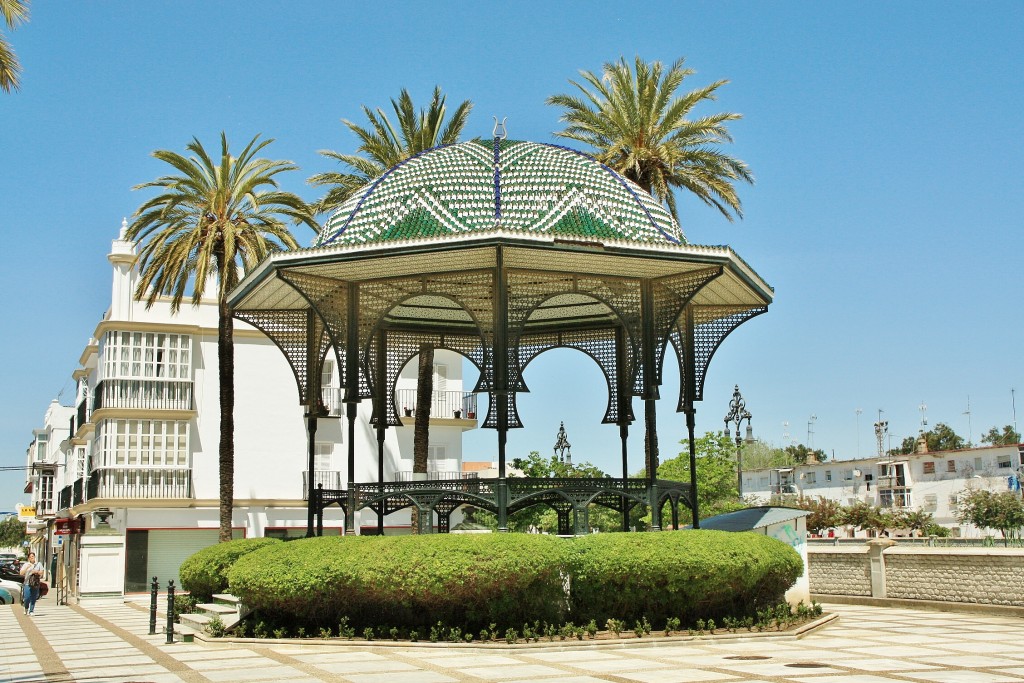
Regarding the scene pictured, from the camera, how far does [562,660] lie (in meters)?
14.9

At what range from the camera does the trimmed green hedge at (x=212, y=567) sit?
2172cm

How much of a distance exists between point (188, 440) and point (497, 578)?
28866 millimetres

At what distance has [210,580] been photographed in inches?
858

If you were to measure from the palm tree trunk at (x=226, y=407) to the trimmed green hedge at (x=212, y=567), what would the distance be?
8522 millimetres

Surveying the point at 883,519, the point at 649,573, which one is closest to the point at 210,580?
the point at 649,573

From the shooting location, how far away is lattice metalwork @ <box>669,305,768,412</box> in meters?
22.9

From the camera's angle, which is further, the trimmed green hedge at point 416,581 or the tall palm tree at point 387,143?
the tall palm tree at point 387,143

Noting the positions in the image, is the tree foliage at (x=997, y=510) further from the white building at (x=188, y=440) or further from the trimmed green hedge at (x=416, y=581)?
the trimmed green hedge at (x=416, y=581)

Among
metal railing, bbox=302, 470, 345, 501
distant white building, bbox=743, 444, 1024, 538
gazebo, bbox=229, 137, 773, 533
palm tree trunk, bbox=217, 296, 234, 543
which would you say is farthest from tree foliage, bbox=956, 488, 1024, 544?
palm tree trunk, bbox=217, 296, 234, 543

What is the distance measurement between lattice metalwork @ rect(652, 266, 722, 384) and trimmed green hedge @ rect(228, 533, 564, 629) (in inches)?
208

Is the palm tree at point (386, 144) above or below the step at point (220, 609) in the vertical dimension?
above

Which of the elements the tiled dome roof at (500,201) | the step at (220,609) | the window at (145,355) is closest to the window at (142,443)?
the window at (145,355)

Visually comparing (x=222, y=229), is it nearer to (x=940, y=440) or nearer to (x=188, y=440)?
(x=188, y=440)

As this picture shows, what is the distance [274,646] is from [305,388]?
27.3ft
